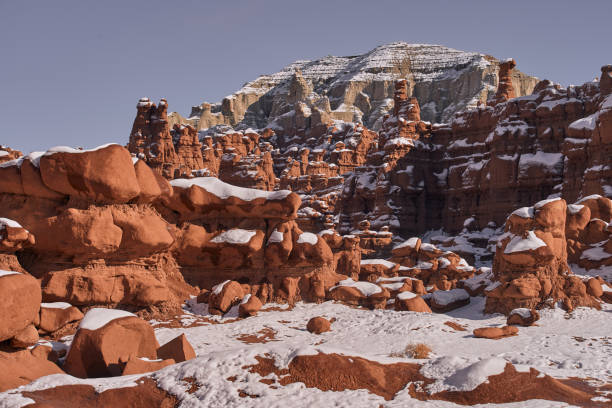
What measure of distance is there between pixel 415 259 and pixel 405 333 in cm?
2371

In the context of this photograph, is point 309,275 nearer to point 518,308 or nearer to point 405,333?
point 405,333

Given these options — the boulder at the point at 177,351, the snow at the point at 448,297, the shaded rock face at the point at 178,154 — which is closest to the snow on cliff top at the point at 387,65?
the shaded rock face at the point at 178,154

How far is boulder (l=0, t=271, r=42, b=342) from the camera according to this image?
9.84 metres

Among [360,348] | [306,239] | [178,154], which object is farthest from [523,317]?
[178,154]

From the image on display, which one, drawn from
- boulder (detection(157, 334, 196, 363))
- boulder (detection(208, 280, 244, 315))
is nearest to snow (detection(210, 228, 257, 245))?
boulder (detection(208, 280, 244, 315))

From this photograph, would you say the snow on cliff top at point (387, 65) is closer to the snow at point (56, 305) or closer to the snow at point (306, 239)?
the snow at point (306, 239)

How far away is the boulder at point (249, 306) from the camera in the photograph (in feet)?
59.3

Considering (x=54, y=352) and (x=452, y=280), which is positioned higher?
(x=54, y=352)

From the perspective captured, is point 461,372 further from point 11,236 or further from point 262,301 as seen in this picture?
point 262,301

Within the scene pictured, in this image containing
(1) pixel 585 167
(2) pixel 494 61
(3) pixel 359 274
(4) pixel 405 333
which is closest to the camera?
(4) pixel 405 333

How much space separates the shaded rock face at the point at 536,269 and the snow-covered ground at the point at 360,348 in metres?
0.72

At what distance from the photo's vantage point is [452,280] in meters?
34.3

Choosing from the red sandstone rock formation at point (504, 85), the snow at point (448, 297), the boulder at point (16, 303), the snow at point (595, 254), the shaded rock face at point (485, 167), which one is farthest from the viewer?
the red sandstone rock formation at point (504, 85)

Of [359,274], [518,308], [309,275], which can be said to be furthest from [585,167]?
[309,275]
